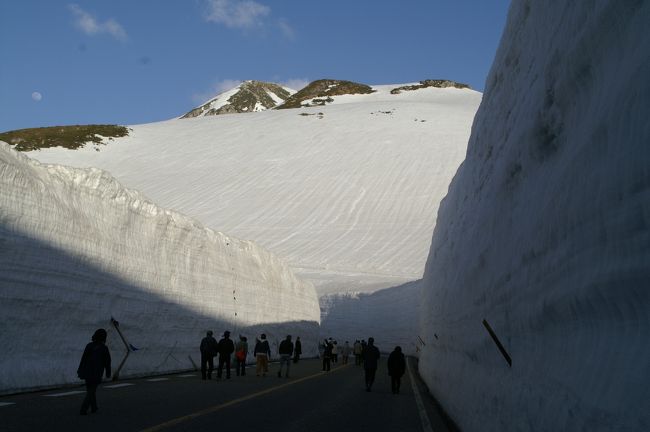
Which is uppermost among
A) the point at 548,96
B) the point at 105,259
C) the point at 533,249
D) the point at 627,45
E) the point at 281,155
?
the point at 281,155

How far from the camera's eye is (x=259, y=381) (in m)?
16.1

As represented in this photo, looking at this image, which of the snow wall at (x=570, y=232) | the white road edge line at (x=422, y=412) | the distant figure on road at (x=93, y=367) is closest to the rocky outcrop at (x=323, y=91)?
the white road edge line at (x=422, y=412)

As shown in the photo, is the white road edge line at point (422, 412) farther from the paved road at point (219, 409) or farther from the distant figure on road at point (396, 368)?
the distant figure on road at point (396, 368)

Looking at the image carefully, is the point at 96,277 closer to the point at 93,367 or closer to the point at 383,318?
the point at 93,367

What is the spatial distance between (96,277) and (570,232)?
45.5 ft

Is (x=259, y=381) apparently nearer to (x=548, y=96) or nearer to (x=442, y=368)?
(x=442, y=368)

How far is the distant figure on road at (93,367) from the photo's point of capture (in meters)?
8.53

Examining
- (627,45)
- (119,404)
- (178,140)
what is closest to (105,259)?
(119,404)

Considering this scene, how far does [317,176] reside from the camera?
215ft

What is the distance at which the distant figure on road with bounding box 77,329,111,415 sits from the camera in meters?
8.53

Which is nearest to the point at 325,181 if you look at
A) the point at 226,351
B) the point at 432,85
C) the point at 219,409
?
the point at 226,351

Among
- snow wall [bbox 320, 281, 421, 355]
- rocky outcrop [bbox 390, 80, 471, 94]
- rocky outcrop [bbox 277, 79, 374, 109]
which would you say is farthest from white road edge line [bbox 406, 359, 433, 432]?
rocky outcrop [bbox 390, 80, 471, 94]

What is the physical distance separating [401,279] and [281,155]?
110ft

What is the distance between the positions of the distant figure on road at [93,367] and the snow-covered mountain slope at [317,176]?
3136cm
